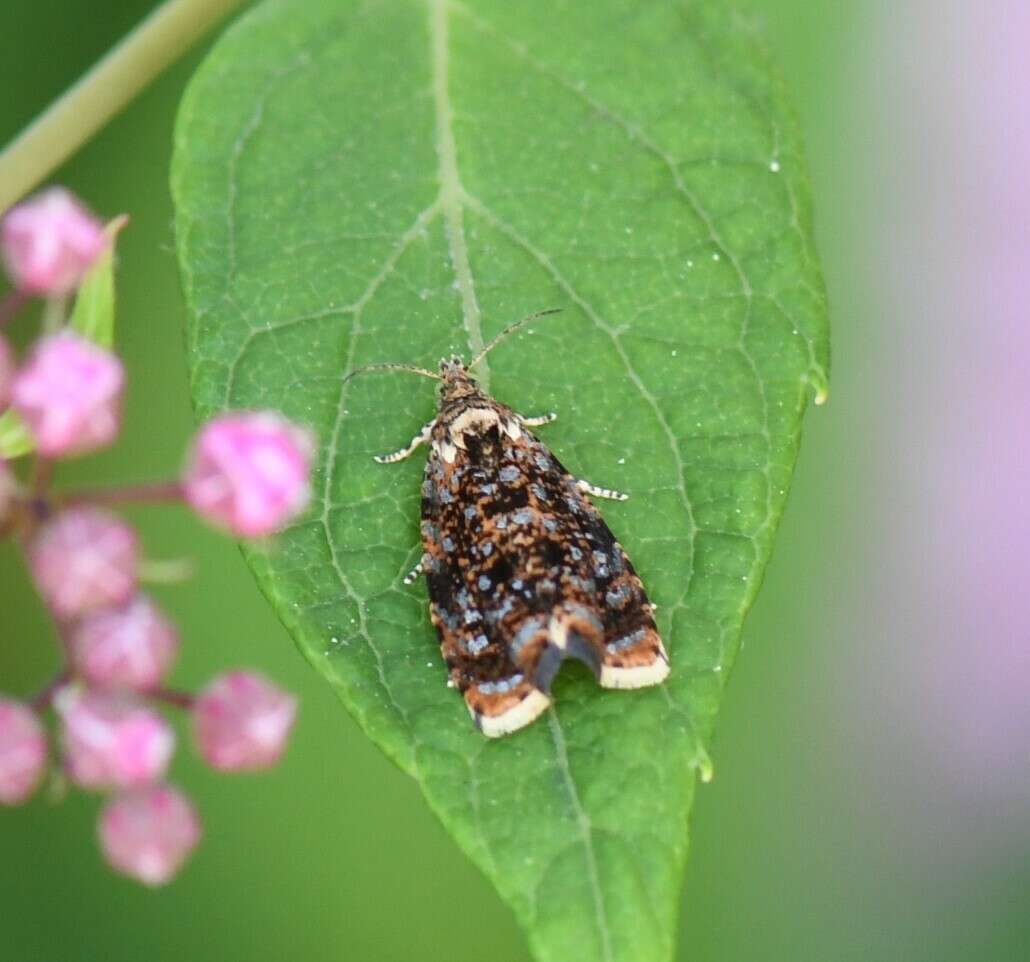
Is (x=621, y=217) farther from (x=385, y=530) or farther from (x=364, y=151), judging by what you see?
(x=385, y=530)

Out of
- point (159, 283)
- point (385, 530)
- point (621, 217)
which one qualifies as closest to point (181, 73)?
point (159, 283)

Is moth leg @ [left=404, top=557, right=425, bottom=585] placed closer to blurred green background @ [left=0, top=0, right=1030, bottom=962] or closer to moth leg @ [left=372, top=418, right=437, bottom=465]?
moth leg @ [left=372, top=418, right=437, bottom=465]

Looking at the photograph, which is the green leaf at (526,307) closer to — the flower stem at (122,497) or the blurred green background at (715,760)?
the flower stem at (122,497)

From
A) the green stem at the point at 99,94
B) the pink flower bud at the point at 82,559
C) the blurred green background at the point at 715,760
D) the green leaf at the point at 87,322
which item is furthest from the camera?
the blurred green background at the point at 715,760

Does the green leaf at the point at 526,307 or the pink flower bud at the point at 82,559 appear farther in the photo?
the green leaf at the point at 526,307

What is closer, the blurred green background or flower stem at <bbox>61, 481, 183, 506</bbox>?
flower stem at <bbox>61, 481, 183, 506</bbox>

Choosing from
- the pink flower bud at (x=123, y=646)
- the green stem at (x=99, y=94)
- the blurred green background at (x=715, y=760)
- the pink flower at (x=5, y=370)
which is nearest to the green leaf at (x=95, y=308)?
the pink flower at (x=5, y=370)

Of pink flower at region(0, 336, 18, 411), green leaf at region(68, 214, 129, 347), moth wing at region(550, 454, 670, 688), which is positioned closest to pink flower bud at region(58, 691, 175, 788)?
pink flower at region(0, 336, 18, 411)
